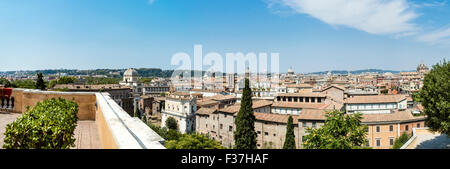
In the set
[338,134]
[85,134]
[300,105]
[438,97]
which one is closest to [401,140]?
[438,97]

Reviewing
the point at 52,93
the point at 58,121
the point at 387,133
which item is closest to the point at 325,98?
the point at 387,133

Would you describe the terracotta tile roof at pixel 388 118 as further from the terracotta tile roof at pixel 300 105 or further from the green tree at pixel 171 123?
the green tree at pixel 171 123

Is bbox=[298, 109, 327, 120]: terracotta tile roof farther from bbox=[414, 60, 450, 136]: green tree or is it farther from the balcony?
the balcony

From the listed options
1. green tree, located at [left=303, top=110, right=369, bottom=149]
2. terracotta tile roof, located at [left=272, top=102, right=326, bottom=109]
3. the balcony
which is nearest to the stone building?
terracotta tile roof, located at [left=272, top=102, right=326, bottom=109]

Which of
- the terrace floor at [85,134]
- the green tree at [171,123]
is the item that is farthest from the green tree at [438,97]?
the green tree at [171,123]

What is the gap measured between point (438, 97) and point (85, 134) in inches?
733

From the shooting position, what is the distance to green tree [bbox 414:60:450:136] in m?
14.1

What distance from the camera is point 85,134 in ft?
28.6

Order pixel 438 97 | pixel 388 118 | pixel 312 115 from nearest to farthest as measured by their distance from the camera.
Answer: pixel 438 97
pixel 388 118
pixel 312 115

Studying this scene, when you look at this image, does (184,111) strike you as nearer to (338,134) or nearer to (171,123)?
(171,123)

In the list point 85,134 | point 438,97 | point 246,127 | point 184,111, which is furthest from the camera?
point 184,111

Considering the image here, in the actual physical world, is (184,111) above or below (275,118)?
below
